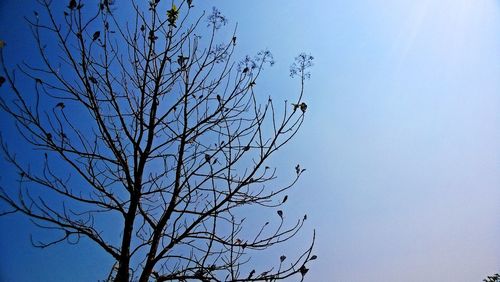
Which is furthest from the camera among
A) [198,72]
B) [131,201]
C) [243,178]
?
[198,72]

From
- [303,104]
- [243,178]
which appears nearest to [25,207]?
[243,178]

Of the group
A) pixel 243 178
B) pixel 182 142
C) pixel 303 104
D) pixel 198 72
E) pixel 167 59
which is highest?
pixel 167 59

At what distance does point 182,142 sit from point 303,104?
117cm

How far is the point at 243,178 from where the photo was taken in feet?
9.93

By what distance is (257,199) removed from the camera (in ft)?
10.5

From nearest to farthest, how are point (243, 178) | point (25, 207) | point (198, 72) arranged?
point (25, 207), point (243, 178), point (198, 72)

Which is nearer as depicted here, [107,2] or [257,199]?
[107,2]

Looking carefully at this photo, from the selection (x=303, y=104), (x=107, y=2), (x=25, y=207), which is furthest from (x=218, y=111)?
(x=25, y=207)

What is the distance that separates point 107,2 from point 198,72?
1008 millimetres

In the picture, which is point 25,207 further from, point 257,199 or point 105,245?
point 257,199

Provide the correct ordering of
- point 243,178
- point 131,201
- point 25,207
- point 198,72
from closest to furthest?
point 25,207 → point 131,201 → point 243,178 → point 198,72

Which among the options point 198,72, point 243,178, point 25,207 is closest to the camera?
point 25,207

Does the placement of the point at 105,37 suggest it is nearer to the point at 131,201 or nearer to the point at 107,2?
the point at 107,2

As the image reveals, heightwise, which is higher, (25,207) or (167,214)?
(25,207)
